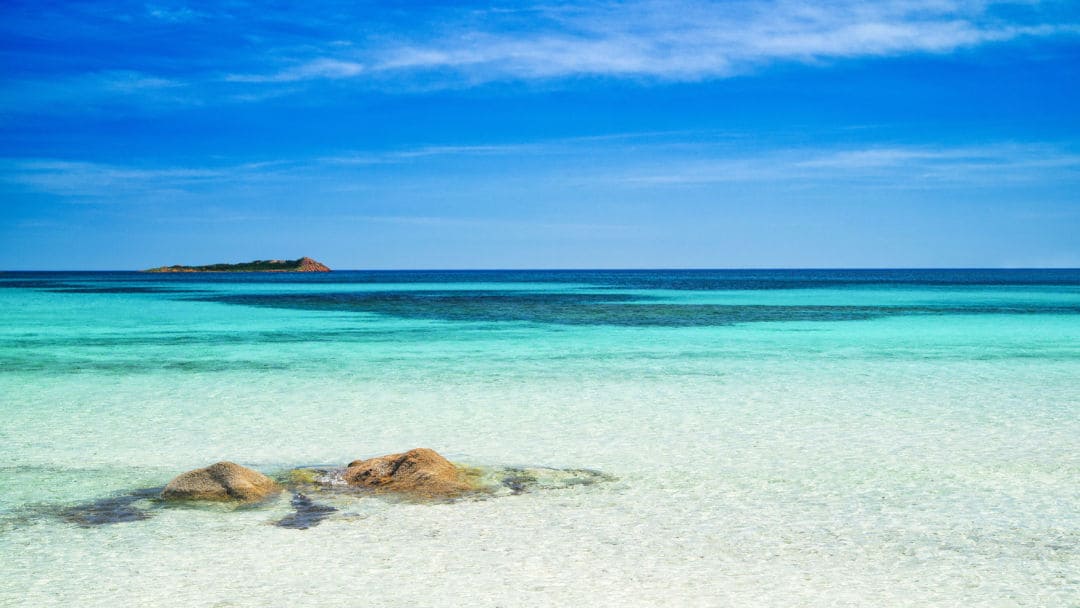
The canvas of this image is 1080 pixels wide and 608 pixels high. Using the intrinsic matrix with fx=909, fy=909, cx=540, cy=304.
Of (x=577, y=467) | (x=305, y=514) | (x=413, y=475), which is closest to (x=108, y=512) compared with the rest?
(x=305, y=514)

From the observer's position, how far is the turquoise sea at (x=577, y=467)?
15.8ft

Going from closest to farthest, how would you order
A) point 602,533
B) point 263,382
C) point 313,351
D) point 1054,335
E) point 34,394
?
point 602,533 → point 34,394 → point 263,382 → point 313,351 → point 1054,335

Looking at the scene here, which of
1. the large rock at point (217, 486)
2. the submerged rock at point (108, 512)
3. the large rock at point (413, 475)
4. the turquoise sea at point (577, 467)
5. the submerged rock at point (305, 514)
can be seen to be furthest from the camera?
the large rock at point (413, 475)

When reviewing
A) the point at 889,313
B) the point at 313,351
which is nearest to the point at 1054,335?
the point at 889,313

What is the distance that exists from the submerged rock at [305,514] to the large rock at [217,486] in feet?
1.06

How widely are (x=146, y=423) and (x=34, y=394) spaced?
3.25m

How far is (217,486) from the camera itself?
252 inches

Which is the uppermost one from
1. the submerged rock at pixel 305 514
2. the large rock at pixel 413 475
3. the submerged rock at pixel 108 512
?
the large rock at pixel 413 475

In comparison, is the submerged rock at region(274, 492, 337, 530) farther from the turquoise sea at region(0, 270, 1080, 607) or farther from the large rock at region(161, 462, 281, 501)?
the large rock at region(161, 462, 281, 501)

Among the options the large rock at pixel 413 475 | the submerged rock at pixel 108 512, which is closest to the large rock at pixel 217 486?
the submerged rock at pixel 108 512

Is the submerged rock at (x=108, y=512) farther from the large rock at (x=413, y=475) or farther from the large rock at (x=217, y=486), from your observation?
the large rock at (x=413, y=475)

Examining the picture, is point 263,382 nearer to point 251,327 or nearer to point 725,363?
point 725,363

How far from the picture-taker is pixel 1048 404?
10.9m

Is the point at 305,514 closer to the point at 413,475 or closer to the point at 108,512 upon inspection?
the point at 413,475
